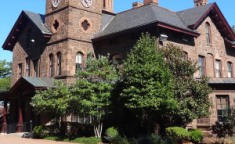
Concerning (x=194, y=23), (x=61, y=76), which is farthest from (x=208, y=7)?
(x=61, y=76)

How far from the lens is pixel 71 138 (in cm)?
1575

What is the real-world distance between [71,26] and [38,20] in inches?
185

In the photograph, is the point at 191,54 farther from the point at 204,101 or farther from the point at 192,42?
the point at 204,101

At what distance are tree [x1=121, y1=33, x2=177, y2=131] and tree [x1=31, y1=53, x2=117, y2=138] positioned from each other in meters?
1.45

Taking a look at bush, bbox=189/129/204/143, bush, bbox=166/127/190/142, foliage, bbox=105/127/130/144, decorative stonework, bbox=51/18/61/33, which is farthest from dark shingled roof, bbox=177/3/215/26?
foliage, bbox=105/127/130/144

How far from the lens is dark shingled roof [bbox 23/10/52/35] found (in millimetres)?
23025

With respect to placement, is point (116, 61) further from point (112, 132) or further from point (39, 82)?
point (112, 132)

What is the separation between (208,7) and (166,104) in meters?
12.4

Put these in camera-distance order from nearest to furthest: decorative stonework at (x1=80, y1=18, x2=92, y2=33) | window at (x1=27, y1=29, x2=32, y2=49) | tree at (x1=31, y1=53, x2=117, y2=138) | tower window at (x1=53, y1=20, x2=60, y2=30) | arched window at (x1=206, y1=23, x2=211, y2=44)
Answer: tree at (x1=31, y1=53, x2=117, y2=138), decorative stonework at (x1=80, y1=18, x2=92, y2=33), tower window at (x1=53, y1=20, x2=60, y2=30), arched window at (x1=206, y1=23, x2=211, y2=44), window at (x1=27, y1=29, x2=32, y2=49)

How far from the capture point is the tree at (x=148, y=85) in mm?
13523

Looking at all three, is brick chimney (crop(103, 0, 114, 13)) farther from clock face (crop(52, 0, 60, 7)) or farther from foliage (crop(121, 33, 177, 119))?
foliage (crop(121, 33, 177, 119))

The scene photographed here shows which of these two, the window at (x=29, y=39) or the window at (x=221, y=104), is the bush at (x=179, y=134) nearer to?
the window at (x=221, y=104)

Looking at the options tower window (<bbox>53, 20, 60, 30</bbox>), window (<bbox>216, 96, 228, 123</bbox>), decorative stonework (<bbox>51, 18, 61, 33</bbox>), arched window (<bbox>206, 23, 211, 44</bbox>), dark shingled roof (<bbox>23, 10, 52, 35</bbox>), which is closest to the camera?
window (<bbox>216, 96, 228, 123</bbox>)

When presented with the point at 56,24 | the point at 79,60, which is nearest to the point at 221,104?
the point at 79,60
